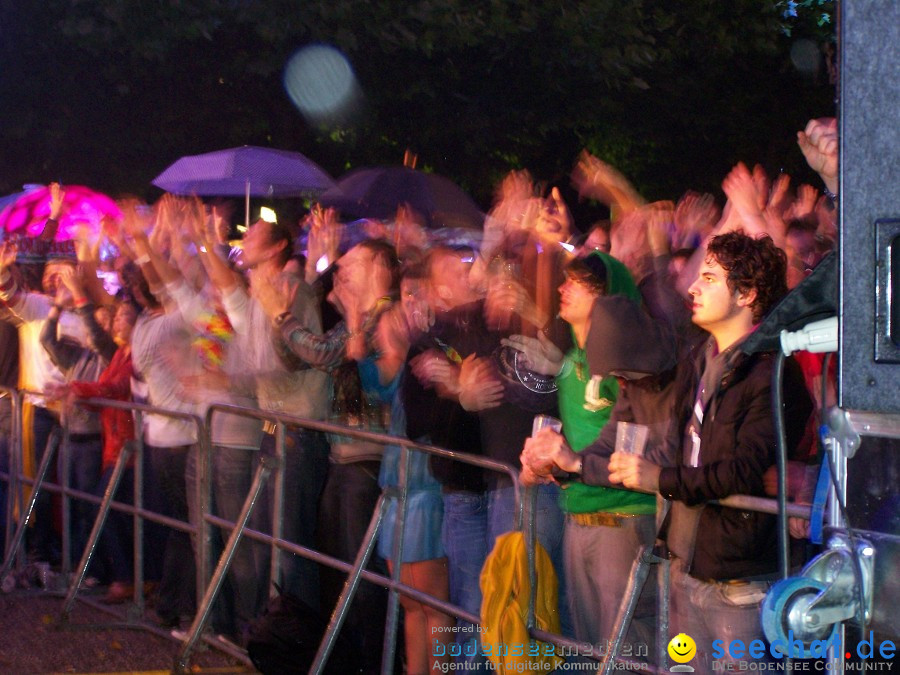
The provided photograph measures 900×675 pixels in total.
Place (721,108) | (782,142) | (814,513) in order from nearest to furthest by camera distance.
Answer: (814,513) → (721,108) → (782,142)

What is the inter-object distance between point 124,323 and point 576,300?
158 inches

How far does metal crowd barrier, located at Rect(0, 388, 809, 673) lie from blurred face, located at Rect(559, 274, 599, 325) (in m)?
0.73

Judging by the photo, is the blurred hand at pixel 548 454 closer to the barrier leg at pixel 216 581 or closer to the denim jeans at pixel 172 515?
the barrier leg at pixel 216 581

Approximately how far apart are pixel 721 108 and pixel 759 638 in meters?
17.6

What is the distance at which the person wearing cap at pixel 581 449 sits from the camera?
454 cm

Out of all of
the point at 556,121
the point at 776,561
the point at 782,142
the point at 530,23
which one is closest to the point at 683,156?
the point at 782,142

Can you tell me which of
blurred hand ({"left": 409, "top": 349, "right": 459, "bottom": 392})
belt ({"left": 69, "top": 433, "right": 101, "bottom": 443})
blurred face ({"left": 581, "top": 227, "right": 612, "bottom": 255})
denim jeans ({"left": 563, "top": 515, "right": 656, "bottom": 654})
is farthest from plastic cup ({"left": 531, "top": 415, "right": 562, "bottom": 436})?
belt ({"left": 69, "top": 433, "right": 101, "bottom": 443})

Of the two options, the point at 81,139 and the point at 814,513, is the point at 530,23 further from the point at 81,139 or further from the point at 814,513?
the point at 814,513

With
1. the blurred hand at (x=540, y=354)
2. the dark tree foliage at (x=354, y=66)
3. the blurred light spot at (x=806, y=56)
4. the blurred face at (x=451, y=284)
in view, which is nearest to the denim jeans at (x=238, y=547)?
the blurred face at (x=451, y=284)

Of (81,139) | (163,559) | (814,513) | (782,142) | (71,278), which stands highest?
(782,142)

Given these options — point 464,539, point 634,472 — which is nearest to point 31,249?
point 464,539

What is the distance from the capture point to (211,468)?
22.2 feet

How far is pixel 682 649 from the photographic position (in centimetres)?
393

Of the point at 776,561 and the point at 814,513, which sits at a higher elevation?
the point at 814,513
